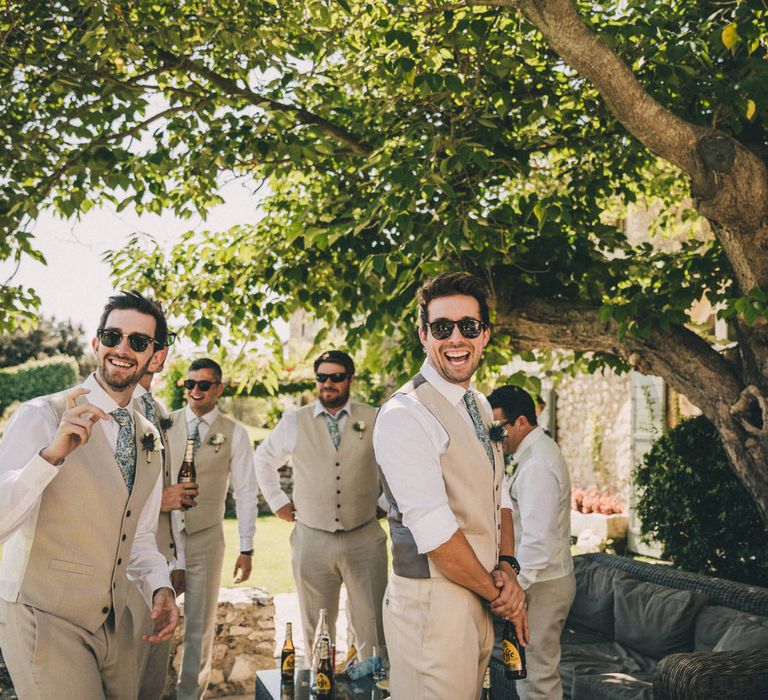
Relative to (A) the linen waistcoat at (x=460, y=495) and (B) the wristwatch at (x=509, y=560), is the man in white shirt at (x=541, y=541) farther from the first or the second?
(A) the linen waistcoat at (x=460, y=495)

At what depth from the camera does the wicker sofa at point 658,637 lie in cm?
365

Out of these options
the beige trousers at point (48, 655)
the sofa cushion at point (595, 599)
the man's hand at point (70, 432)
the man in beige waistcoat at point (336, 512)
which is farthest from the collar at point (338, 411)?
the man's hand at point (70, 432)

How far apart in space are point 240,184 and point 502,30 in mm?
2360

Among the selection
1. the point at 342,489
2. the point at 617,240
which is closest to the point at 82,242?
the point at 342,489

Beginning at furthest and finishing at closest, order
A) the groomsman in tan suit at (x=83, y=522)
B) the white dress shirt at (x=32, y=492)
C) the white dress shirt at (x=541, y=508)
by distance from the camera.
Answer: the white dress shirt at (x=541, y=508)
the groomsman in tan suit at (x=83, y=522)
the white dress shirt at (x=32, y=492)

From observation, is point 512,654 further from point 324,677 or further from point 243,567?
point 243,567

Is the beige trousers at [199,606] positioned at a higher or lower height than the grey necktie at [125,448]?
lower

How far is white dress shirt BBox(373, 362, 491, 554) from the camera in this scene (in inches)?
99.6

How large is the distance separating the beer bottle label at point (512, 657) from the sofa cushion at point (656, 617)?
2.43 meters

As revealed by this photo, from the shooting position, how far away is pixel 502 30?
230 inches

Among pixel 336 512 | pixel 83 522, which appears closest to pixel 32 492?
pixel 83 522

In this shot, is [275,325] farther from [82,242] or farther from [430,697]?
[430,697]

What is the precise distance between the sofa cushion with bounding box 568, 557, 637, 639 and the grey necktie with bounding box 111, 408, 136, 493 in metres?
4.03

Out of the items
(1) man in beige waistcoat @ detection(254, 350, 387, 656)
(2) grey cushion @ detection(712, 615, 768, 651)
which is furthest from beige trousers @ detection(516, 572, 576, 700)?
(1) man in beige waistcoat @ detection(254, 350, 387, 656)
